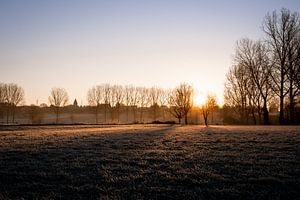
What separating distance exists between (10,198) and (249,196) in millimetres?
5391

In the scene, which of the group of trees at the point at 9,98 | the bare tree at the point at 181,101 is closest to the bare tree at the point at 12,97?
the group of trees at the point at 9,98

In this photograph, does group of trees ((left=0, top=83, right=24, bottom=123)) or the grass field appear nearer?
the grass field

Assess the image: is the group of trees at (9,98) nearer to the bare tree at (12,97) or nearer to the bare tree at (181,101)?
the bare tree at (12,97)

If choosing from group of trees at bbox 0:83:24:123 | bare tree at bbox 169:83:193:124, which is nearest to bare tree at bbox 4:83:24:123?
group of trees at bbox 0:83:24:123

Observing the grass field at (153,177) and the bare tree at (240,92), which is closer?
the grass field at (153,177)

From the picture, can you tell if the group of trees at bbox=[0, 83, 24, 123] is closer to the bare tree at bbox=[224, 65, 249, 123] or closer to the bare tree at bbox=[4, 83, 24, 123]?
the bare tree at bbox=[4, 83, 24, 123]

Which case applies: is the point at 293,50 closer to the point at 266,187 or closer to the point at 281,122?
the point at 281,122

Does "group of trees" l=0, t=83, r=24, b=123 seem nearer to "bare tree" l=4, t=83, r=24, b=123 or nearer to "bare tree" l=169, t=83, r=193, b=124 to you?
"bare tree" l=4, t=83, r=24, b=123

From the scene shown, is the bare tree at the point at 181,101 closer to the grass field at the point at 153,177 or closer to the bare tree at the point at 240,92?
the bare tree at the point at 240,92

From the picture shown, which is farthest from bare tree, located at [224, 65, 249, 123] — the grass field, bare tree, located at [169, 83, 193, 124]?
the grass field

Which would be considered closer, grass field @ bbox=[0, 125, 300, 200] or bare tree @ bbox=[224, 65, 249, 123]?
grass field @ bbox=[0, 125, 300, 200]

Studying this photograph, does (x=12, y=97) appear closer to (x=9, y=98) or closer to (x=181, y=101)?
(x=9, y=98)

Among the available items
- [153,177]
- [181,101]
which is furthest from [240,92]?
[153,177]

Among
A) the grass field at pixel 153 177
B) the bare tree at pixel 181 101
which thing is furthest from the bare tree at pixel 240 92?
the grass field at pixel 153 177
